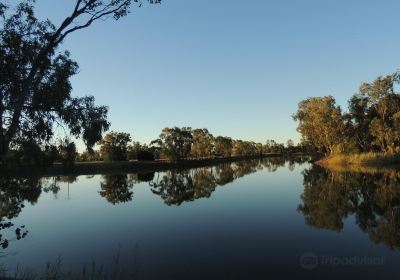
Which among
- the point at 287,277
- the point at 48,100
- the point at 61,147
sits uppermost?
the point at 48,100

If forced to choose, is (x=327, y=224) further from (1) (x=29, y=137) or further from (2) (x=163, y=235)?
(1) (x=29, y=137)

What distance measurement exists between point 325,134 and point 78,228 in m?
74.4

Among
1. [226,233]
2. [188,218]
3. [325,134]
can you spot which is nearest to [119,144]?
[325,134]

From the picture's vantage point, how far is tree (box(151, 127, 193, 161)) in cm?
9794

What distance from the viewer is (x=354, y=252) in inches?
600

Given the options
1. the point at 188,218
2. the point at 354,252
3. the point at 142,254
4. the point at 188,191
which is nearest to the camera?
the point at 354,252

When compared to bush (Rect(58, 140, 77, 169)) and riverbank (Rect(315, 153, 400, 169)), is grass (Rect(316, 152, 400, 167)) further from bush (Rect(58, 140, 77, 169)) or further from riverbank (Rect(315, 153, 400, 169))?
bush (Rect(58, 140, 77, 169))

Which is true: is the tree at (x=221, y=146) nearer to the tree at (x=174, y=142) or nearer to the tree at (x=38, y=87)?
the tree at (x=174, y=142)

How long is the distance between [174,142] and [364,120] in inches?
1859

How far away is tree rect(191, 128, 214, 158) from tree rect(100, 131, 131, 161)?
33.1m

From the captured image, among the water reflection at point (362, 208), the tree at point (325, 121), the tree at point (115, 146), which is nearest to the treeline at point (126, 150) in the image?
the tree at point (115, 146)

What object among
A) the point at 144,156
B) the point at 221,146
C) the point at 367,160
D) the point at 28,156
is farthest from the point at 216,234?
the point at 221,146

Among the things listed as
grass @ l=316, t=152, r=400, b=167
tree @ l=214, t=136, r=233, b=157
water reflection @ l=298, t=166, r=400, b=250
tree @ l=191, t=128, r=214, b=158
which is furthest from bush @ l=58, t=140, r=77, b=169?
tree @ l=214, t=136, r=233, b=157

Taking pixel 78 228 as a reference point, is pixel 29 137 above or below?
above
